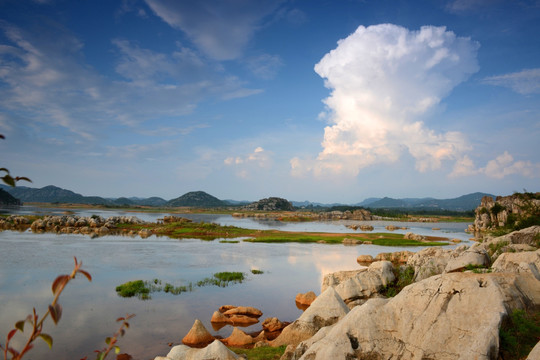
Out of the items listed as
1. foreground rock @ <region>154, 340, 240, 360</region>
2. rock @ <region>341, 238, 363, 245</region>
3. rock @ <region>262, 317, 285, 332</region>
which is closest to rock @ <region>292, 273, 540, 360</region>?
foreground rock @ <region>154, 340, 240, 360</region>

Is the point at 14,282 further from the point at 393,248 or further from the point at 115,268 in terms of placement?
the point at 393,248

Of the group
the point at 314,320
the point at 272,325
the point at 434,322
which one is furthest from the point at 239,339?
the point at 434,322

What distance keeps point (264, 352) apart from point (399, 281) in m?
12.5

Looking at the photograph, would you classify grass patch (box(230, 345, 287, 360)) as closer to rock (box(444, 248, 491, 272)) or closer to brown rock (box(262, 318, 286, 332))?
brown rock (box(262, 318, 286, 332))

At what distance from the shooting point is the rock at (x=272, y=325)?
68.4 feet

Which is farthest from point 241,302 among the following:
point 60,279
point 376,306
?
point 60,279

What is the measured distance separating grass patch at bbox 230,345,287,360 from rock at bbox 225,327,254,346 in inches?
59.4

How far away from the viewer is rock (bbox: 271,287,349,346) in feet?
55.1

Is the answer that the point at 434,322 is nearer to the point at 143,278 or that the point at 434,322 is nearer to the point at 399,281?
the point at 399,281

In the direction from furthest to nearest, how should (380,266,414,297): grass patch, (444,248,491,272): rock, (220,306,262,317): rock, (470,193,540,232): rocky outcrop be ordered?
(470,193,540,232): rocky outcrop
(220,306,262,317): rock
(380,266,414,297): grass patch
(444,248,491,272): rock

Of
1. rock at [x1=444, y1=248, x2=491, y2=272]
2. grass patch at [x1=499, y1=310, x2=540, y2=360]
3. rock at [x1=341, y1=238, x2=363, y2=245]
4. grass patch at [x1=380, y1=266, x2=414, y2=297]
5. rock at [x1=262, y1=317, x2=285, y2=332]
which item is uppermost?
rock at [x1=444, y1=248, x2=491, y2=272]

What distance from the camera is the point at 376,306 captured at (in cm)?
1202

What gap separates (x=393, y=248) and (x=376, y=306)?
5174 centimetres

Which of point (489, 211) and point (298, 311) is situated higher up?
point (489, 211)
